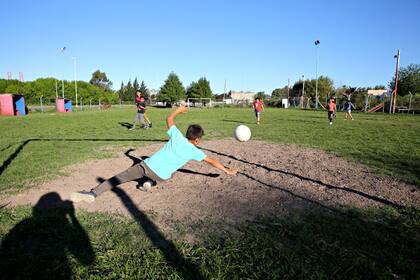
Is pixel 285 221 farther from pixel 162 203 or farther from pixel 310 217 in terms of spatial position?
pixel 162 203

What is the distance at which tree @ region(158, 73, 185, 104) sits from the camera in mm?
74438

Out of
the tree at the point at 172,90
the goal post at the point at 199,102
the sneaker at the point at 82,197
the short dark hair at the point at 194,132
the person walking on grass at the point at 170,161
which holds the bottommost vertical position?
the sneaker at the point at 82,197

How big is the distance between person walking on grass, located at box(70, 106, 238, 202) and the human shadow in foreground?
0.47 meters

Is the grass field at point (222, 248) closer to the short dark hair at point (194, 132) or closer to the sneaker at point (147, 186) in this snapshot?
the sneaker at point (147, 186)

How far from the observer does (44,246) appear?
11.3ft

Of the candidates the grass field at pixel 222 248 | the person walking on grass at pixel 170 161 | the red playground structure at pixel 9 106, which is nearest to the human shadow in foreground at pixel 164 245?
the grass field at pixel 222 248

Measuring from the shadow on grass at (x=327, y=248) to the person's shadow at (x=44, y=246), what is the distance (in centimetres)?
153

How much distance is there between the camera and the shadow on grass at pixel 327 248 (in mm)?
2938

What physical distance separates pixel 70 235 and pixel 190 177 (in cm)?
307

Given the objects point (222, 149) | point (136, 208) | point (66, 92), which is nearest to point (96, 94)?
point (66, 92)

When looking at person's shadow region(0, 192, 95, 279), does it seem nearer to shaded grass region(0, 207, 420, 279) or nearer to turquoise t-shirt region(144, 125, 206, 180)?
shaded grass region(0, 207, 420, 279)

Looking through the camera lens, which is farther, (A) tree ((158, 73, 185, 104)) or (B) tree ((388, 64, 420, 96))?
(A) tree ((158, 73, 185, 104))

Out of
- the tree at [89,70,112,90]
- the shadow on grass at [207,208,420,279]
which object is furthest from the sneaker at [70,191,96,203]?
the tree at [89,70,112,90]

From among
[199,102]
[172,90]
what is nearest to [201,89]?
[199,102]
